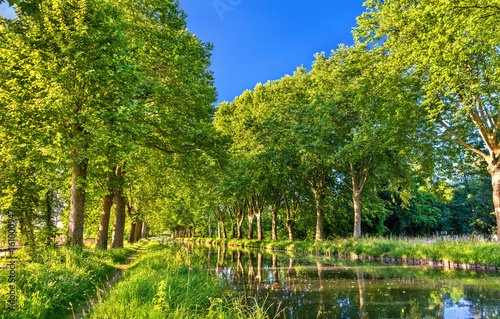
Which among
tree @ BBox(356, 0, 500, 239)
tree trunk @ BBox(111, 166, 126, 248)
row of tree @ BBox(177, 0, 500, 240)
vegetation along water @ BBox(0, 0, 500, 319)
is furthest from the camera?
tree trunk @ BBox(111, 166, 126, 248)

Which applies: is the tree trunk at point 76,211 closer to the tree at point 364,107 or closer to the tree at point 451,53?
the tree at point 364,107

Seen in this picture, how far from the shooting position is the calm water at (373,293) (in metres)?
7.47

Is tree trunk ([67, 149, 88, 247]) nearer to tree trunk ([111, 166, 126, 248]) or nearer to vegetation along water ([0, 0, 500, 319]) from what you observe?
vegetation along water ([0, 0, 500, 319])

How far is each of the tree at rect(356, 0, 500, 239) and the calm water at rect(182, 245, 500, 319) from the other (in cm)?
833

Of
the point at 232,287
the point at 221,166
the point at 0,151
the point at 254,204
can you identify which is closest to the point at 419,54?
the point at 221,166

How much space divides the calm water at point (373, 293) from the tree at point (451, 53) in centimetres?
833

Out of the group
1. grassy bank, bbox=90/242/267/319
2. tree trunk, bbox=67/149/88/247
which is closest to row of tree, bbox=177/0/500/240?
tree trunk, bbox=67/149/88/247

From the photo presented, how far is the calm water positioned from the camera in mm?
7473

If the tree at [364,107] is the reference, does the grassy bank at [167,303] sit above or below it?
below

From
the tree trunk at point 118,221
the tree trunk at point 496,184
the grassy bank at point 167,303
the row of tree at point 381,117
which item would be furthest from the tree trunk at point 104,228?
the tree trunk at point 496,184

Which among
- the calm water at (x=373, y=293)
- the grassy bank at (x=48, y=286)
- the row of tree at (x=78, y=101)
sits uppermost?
the row of tree at (x=78, y=101)

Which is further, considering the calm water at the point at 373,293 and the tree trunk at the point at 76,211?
the tree trunk at the point at 76,211

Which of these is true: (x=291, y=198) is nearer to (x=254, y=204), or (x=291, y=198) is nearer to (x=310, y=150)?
(x=254, y=204)

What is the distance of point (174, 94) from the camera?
15.9m
